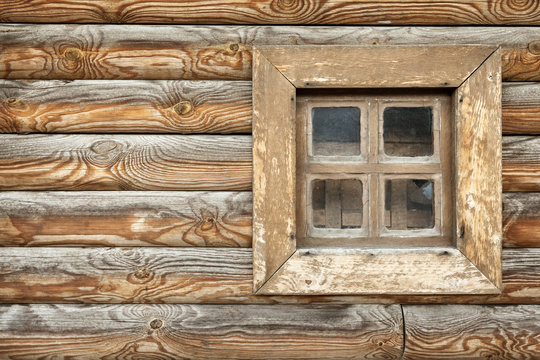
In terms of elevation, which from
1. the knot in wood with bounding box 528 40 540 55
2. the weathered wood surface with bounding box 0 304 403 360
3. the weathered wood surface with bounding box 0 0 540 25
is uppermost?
the weathered wood surface with bounding box 0 0 540 25

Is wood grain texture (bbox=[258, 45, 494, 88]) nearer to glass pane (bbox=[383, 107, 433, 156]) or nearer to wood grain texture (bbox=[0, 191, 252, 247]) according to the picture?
glass pane (bbox=[383, 107, 433, 156])

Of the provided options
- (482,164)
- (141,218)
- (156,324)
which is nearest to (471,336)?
(482,164)

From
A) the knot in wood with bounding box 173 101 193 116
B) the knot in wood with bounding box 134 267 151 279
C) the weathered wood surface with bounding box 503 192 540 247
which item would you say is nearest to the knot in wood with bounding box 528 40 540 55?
the weathered wood surface with bounding box 503 192 540 247

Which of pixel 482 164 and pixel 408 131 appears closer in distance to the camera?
pixel 482 164

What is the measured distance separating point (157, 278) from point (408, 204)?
3.56 feet

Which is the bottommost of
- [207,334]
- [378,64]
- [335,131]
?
[207,334]

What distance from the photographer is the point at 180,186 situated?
1.82 m

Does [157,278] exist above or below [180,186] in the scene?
below

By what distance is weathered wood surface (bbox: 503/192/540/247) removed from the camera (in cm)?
182

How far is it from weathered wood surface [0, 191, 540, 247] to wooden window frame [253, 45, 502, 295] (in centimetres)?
13

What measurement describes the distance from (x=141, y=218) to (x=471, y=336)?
4.63 feet

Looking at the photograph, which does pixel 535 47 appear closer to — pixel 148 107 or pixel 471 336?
pixel 471 336

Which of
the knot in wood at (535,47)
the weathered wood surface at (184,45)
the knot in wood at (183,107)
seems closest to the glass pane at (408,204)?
the weathered wood surface at (184,45)

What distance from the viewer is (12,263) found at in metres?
1.81
